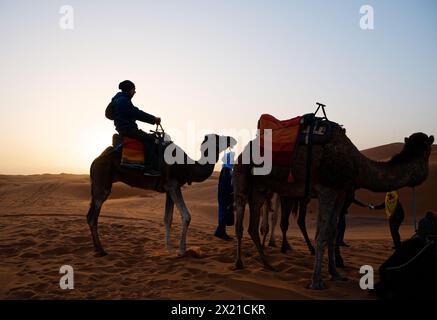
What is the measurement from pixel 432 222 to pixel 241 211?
9.38 ft

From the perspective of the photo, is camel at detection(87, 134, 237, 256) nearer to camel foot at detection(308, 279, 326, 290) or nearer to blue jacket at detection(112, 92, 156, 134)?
blue jacket at detection(112, 92, 156, 134)

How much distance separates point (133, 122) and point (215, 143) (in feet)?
5.44

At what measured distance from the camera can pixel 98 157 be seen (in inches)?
316

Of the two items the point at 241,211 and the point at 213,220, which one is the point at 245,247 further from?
the point at 213,220

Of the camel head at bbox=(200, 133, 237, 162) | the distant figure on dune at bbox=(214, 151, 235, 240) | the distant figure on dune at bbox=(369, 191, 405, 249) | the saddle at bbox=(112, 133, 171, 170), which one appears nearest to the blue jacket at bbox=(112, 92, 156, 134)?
the saddle at bbox=(112, 133, 171, 170)

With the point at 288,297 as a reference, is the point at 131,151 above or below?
above

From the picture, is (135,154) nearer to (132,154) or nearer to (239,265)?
(132,154)

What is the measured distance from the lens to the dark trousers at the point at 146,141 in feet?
24.6

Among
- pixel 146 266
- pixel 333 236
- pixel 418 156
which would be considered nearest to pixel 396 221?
pixel 333 236

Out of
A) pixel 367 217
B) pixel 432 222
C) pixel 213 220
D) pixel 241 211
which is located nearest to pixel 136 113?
pixel 241 211

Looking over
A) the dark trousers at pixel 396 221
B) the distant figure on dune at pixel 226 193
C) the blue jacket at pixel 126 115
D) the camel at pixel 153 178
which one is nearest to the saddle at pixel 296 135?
the camel at pixel 153 178

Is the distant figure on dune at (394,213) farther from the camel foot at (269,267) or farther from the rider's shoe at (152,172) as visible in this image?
the rider's shoe at (152,172)
